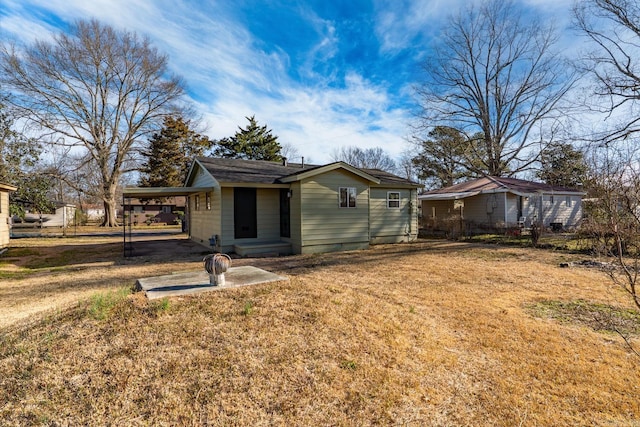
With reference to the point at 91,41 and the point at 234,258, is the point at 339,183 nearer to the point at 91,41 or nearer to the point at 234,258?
the point at 234,258

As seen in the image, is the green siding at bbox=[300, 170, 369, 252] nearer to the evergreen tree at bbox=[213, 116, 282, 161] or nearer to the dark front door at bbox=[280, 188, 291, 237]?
the dark front door at bbox=[280, 188, 291, 237]

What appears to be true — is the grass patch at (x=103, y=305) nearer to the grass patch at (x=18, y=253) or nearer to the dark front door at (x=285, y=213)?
the dark front door at (x=285, y=213)

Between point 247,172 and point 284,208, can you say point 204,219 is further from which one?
point 284,208

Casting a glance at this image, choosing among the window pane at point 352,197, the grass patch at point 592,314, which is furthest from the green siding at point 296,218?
the grass patch at point 592,314

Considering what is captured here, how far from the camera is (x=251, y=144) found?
34.7 m

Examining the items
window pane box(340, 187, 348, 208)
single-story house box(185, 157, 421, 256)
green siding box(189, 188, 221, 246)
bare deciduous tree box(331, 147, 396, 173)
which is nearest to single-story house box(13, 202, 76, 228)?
green siding box(189, 188, 221, 246)

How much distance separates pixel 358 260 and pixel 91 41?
2707 cm

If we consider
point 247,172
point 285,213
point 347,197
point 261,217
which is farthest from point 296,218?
point 247,172

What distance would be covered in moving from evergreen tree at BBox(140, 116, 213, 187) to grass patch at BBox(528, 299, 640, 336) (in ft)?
104

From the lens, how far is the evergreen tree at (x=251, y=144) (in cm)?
3438

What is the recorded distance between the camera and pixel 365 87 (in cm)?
1609

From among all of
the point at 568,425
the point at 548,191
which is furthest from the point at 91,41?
the point at 548,191

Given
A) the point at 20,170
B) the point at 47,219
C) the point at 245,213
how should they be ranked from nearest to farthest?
the point at 245,213 → the point at 20,170 → the point at 47,219

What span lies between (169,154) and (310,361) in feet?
107
